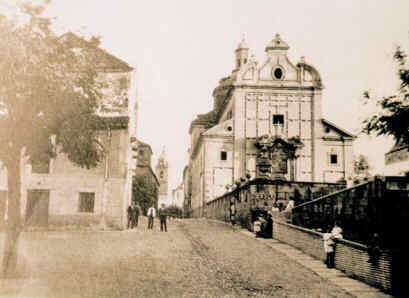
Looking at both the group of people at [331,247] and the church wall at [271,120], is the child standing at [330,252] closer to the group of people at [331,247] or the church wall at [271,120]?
the group of people at [331,247]

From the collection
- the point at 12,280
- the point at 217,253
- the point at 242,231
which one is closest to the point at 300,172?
the point at 242,231

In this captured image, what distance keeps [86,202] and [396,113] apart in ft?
61.1

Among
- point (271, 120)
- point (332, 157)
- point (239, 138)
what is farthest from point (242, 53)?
point (332, 157)

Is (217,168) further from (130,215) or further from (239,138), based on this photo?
(130,215)

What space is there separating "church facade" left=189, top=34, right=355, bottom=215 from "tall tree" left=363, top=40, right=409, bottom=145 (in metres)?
30.3

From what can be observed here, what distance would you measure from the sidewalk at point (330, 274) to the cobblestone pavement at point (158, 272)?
0.31 m

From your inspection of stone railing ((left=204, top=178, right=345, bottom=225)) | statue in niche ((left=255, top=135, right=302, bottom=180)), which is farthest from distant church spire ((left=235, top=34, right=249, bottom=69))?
stone railing ((left=204, top=178, right=345, bottom=225))

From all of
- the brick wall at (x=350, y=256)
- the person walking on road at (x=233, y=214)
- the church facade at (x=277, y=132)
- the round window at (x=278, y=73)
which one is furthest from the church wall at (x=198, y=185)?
the brick wall at (x=350, y=256)

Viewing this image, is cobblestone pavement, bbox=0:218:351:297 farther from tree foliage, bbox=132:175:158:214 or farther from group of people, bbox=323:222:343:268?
tree foliage, bbox=132:175:158:214

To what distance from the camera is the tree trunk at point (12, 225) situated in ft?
39.1

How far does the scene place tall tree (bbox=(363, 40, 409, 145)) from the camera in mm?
14258

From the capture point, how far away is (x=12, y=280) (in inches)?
455

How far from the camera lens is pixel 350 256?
1362 centimetres

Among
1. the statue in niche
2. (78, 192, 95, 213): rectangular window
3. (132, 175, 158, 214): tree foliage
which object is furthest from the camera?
(132, 175, 158, 214): tree foliage
